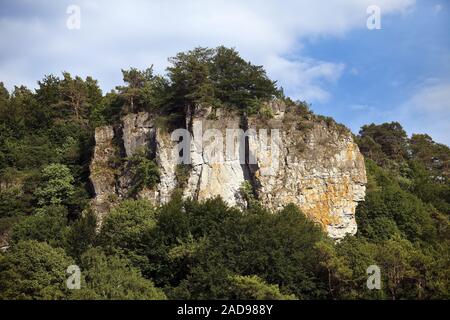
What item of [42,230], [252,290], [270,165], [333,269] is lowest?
[252,290]

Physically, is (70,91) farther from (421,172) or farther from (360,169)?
(421,172)

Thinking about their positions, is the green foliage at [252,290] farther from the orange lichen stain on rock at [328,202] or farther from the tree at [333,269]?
the orange lichen stain on rock at [328,202]

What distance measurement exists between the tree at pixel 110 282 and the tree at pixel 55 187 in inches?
517

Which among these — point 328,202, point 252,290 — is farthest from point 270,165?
point 252,290

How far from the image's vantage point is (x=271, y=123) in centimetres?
3772

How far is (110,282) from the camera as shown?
26219 mm

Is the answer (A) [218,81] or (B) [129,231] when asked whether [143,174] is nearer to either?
(B) [129,231]

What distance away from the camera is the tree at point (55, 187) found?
1631 inches

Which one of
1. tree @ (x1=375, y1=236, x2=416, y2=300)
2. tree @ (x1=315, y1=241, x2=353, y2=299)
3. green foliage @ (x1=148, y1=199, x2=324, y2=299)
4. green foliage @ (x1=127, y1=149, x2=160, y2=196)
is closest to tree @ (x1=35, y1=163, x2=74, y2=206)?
green foliage @ (x1=127, y1=149, x2=160, y2=196)

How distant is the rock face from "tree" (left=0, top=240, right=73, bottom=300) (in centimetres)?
1077

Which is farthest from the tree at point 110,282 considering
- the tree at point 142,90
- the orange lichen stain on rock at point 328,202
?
the tree at point 142,90

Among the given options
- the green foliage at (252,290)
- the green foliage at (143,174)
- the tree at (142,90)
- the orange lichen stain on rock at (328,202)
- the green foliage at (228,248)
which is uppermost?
the tree at (142,90)

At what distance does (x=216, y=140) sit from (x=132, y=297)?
622 inches

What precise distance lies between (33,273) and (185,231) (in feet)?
30.0
